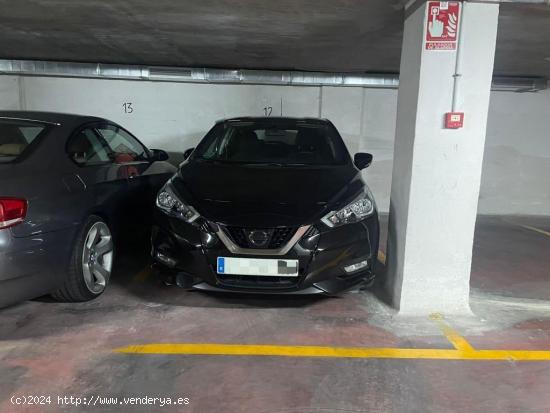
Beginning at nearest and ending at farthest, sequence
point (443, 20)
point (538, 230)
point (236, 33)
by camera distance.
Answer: point (443, 20)
point (236, 33)
point (538, 230)

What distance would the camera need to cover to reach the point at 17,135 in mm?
3307

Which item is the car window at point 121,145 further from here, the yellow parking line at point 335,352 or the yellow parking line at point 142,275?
the yellow parking line at point 335,352

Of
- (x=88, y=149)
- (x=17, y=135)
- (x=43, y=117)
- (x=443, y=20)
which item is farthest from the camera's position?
(x=88, y=149)

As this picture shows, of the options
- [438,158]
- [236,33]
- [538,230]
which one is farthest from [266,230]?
[538,230]

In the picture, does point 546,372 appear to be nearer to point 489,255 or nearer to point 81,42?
point 489,255

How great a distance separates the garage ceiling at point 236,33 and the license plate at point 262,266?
2.14 m

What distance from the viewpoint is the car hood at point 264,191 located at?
2.96 m

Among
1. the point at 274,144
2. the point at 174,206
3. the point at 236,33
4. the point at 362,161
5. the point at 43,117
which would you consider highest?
the point at 236,33

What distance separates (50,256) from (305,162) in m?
2.09

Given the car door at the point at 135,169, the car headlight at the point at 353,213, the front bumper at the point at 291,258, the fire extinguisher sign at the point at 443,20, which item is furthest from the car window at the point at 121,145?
the fire extinguisher sign at the point at 443,20

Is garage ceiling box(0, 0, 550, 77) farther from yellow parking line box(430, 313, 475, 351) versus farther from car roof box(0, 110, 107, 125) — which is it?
yellow parking line box(430, 313, 475, 351)

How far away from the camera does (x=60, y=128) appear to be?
10.9ft

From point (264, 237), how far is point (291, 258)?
224 millimetres

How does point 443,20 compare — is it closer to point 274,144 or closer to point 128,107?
point 274,144
